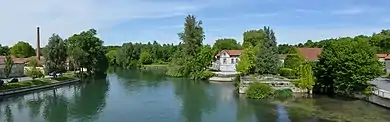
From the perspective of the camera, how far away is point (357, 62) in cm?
3538

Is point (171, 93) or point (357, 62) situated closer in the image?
point (357, 62)

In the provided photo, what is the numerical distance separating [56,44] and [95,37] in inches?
483

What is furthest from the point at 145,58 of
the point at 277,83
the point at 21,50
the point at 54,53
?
the point at 277,83

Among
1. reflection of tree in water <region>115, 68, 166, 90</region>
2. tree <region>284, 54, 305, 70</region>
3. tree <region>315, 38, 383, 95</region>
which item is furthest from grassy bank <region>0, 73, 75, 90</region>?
tree <region>315, 38, 383, 95</region>

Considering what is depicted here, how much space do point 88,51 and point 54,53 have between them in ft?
31.2

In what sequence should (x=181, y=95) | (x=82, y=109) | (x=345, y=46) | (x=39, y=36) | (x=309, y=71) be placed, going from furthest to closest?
(x=39, y=36)
(x=181, y=95)
(x=309, y=71)
(x=345, y=46)
(x=82, y=109)

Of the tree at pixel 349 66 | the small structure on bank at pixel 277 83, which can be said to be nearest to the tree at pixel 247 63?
the small structure on bank at pixel 277 83

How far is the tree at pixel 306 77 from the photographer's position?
39.8 metres

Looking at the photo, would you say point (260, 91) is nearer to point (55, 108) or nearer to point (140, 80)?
point (55, 108)

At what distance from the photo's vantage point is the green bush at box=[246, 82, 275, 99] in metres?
38.5

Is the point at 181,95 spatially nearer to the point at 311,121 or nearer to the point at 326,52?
the point at 326,52

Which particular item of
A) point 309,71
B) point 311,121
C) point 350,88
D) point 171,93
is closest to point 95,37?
point 171,93

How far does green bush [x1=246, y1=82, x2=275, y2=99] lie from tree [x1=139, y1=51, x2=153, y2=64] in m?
77.0

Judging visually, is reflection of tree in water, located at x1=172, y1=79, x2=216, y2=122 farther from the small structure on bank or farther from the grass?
the grass
